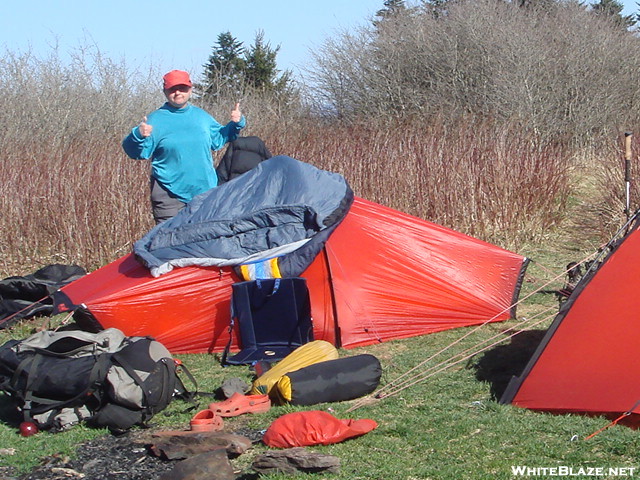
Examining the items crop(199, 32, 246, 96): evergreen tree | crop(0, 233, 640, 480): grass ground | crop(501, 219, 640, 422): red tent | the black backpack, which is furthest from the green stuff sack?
crop(199, 32, 246, 96): evergreen tree

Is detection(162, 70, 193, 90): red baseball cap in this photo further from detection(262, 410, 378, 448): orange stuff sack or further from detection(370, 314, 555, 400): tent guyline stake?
detection(262, 410, 378, 448): orange stuff sack

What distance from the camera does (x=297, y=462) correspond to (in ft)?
12.1

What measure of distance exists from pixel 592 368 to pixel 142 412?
2463 mm

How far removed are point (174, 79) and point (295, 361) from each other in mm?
2482

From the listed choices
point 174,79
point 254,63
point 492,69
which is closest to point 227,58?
point 254,63

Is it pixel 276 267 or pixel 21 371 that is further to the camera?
pixel 276 267

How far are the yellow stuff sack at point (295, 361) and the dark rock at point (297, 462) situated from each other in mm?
1169

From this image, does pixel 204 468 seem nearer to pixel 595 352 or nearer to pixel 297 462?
pixel 297 462

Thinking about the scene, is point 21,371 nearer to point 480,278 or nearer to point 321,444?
point 321,444

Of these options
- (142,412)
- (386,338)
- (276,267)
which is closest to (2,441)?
(142,412)

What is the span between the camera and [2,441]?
4.51m

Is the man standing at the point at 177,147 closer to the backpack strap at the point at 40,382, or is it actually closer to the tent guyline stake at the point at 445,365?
the backpack strap at the point at 40,382

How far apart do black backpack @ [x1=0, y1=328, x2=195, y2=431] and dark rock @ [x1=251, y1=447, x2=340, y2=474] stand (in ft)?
3.78

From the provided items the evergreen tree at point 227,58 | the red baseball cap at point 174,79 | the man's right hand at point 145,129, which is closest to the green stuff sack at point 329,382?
the man's right hand at point 145,129
